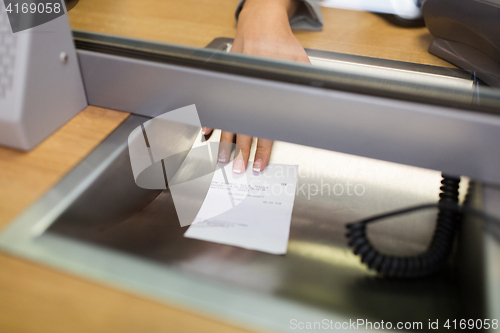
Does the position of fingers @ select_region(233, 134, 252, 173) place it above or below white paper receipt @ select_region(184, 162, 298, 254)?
above

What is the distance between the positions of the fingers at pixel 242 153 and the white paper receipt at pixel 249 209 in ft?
0.04

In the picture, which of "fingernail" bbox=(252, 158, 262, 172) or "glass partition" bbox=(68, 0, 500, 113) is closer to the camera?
"glass partition" bbox=(68, 0, 500, 113)

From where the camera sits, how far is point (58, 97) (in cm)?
55

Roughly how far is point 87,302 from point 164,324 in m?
0.09

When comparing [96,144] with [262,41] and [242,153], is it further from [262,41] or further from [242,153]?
[262,41]

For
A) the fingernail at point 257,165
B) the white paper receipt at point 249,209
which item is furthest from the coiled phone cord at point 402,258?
the fingernail at point 257,165

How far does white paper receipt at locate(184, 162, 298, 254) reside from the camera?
50 cm

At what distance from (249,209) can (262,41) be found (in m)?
0.33

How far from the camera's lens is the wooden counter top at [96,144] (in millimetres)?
368

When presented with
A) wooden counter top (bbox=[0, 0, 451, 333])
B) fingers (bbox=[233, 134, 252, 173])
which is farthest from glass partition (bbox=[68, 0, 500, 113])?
fingers (bbox=[233, 134, 252, 173])

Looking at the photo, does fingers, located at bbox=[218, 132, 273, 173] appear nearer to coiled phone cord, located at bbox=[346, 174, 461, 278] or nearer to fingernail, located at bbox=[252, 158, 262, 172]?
fingernail, located at bbox=[252, 158, 262, 172]

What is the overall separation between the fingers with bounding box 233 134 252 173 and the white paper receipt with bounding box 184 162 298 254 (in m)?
0.01

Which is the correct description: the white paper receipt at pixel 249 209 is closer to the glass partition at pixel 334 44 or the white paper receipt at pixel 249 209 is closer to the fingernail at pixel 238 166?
the fingernail at pixel 238 166

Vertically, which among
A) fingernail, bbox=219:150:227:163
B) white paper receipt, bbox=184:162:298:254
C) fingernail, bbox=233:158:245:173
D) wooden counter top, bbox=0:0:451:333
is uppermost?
wooden counter top, bbox=0:0:451:333
